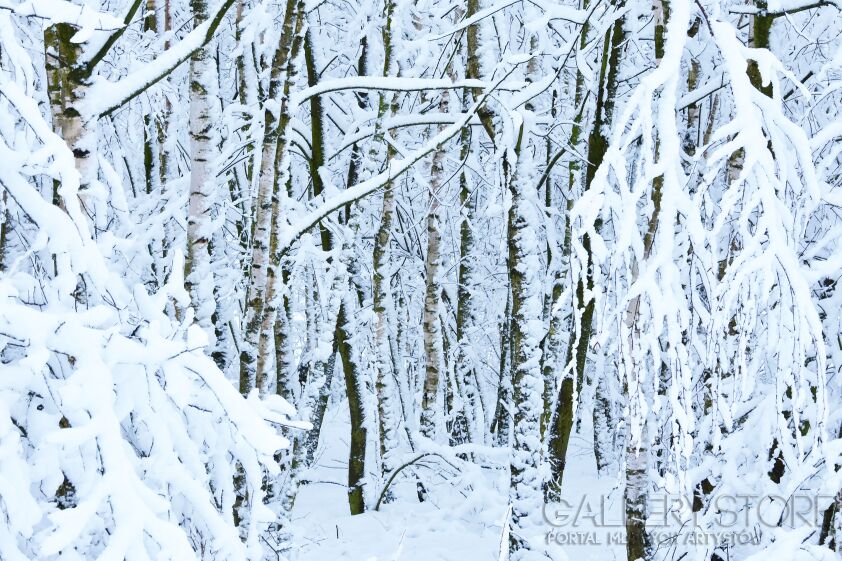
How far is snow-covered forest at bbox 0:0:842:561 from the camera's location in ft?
7.64

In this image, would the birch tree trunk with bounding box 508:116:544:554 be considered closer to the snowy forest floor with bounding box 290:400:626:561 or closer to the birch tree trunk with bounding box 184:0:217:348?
the snowy forest floor with bounding box 290:400:626:561

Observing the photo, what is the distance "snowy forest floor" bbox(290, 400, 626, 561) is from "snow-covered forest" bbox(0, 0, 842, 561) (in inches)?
2.0

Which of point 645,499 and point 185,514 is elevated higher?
point 185,514

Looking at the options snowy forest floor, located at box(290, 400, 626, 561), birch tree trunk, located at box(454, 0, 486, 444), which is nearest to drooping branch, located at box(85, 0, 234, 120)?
snowy forest floor, located at box(290, 400, 626, 561)

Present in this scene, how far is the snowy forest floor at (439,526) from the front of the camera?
6609 mm

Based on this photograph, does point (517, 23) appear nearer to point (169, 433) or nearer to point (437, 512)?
point (437, 512)

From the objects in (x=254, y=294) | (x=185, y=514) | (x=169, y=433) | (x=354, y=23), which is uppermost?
(x=354, y=23)

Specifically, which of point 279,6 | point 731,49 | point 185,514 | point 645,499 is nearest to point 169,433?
point 185,514

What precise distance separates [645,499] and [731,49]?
2.89 meters

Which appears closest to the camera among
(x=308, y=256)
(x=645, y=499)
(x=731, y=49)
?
(x=731, y=49)

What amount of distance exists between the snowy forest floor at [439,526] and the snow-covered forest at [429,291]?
0.05 meters

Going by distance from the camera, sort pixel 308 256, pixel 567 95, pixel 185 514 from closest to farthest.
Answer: pixel 185 514, pixel 308 256, pixel 567 95

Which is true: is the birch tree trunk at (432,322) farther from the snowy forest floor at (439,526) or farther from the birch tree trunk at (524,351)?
the birch tree trunk at (524,351)

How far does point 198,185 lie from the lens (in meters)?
4.81
